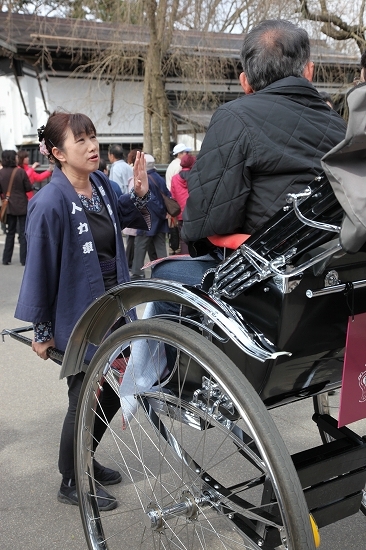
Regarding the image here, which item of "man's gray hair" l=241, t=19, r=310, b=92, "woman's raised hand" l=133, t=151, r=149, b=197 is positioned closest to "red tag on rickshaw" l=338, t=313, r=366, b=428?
Result: "man's gray hair" l=241, t=19, r=310, b=92

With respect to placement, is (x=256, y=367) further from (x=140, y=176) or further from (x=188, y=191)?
(x=140, y=176)

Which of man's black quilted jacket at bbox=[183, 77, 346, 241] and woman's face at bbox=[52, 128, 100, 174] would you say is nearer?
man's black quilted jacket at bbox=[183, 77, 346, 241]

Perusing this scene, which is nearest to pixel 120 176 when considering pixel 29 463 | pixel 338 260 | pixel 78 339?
pixel 29 463

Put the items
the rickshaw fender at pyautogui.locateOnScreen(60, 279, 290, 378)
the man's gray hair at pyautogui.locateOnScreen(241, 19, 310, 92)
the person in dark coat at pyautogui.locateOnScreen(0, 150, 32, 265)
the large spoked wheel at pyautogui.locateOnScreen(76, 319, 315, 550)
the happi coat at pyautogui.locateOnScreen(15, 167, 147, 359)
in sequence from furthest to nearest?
the person in dark coat at pyautogui.locateOnScreen(0, 150, 32, 265) < the happi coat at pyautogui.locateOnScreen(15, 167, 147, 359) < the man's gray hair at pyautogui.locateOnScreen(241, 19, 310, 92) < the rickshaw fender at pyautogui.locateOnScreen(60, 279, 290, 378) < the large spoked wheel at pyautogui.locateOnScreen(76, 319, 315, 550)

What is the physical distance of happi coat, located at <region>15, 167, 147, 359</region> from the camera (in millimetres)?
2664

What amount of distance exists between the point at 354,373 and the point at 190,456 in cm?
68

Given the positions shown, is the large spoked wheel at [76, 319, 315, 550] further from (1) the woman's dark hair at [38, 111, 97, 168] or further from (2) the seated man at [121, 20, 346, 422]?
(1) the woman's dark hair at [38, 111, 97, 168]

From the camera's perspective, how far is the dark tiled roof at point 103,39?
40.2 feet

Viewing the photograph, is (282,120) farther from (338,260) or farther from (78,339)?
(78,339)

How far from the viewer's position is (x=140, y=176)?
3.07 metres

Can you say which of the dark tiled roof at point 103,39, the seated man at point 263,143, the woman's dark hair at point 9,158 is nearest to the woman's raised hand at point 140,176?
the seated man at point 263,143

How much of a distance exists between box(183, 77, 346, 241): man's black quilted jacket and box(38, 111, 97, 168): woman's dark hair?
2.96ft

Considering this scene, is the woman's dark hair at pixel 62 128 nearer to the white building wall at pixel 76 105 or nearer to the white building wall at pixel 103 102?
the white building wall at pixel 76 105

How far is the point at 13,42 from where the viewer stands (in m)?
14.8
